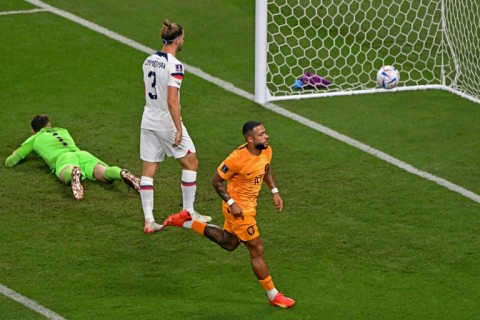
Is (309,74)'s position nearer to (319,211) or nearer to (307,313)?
(319,211)

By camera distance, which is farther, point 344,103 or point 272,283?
point 344,103

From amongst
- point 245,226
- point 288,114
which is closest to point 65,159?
point 288,114

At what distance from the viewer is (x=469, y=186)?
1530 cm

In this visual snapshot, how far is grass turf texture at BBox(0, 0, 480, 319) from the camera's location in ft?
40.8

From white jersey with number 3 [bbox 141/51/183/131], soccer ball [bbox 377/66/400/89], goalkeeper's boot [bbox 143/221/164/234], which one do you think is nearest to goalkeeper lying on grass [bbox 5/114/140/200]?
goalkeeper's boot [bbox 143/221/164/234]

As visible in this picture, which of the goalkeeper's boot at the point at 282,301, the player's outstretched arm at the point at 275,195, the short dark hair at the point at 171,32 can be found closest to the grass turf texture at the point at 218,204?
the goalkeeper's boot at the point at 282,301

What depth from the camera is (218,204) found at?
14.9 m

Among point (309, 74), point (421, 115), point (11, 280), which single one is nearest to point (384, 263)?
point (11, 280)

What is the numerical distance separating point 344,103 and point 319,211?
A: 12.9 ft

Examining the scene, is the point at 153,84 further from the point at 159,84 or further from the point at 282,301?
the point at 282,301

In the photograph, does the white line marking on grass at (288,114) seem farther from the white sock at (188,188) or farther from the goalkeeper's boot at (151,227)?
the goalkeeper's boot at (151,227)

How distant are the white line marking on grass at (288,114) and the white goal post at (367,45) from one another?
482 mm

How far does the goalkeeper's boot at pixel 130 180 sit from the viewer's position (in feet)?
48.9

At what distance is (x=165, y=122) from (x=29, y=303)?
8.09ft
